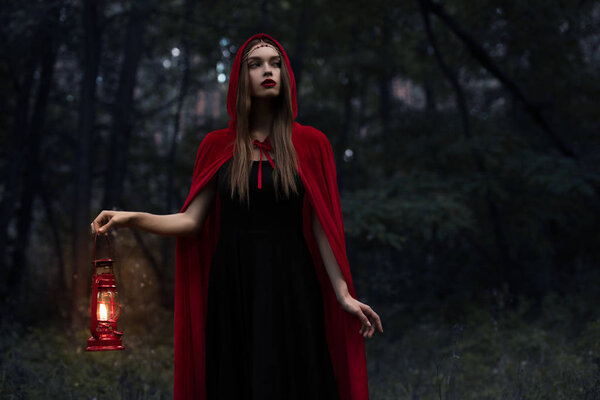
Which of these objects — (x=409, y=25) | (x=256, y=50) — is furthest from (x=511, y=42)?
(x=256, y=50)

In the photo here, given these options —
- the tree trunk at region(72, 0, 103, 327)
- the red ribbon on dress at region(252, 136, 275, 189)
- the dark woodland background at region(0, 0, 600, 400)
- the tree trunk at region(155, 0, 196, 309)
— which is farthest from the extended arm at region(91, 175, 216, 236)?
the tree trunk at region(155, 0, 196, 309)

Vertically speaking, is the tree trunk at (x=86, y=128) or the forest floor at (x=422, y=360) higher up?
the tree trunk at (x=86, y=128)

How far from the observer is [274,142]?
9.61 feet

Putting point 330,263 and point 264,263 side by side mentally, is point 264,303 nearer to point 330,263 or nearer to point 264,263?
point 264,263

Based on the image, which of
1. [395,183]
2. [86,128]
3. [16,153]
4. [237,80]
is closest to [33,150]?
[16,153]

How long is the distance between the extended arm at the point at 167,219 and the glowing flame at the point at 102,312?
0.33m

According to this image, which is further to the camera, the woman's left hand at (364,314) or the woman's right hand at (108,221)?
the woman's left hand at (364,314)

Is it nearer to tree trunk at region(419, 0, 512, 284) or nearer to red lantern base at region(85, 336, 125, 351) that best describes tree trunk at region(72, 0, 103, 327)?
tree trunk at region(419, 0, 512, 284)

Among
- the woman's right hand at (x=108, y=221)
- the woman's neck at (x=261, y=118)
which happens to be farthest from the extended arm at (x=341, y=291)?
the woman's right hand at (x=108, y=221)

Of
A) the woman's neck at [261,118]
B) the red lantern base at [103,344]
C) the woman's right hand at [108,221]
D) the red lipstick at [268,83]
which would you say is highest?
the red lipstick at [268,83]

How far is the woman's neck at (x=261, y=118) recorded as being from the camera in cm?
301

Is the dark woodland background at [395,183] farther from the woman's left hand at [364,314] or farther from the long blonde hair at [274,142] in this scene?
the long blonde hair at [274,142]

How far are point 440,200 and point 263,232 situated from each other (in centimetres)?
576

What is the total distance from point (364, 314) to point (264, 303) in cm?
45
